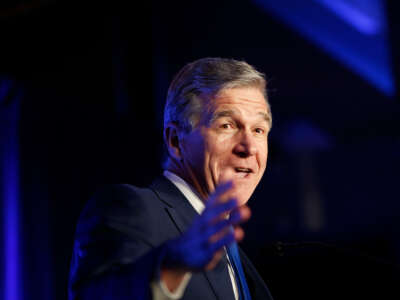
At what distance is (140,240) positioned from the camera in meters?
1.14

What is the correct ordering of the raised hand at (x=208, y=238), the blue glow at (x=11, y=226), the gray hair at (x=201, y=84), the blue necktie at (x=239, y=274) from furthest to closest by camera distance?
the blue glow at (x=11, y=226) < the gray hair at (x=201, y=84) < the blue necktie at (x=239, y=274) < the raised hand at (x=208, y=238)

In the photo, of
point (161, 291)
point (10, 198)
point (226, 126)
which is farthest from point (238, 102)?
point (10, 198)

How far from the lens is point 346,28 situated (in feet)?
12.4

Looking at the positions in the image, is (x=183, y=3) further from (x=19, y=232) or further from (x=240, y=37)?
(x=19, y=232)

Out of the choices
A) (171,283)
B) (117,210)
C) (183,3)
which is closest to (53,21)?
(183,3)

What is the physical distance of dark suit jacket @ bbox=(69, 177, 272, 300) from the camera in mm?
996

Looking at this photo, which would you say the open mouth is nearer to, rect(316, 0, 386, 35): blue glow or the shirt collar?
the shirt collar

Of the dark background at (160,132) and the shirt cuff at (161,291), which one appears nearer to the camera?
the shirt cuff at (161,291)

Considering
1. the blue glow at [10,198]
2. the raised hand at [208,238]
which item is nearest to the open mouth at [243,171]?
the raised hand at [208,238]

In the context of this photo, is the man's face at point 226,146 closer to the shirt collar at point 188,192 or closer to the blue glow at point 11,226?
the shirt collar at point 188,192

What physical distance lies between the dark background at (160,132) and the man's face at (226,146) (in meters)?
0.28

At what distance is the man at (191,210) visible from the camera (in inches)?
34.8

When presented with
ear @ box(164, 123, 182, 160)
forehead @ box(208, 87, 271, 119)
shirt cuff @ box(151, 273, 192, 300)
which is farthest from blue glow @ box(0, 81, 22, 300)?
shirt cuff @ box(151, 273, 192, 300)

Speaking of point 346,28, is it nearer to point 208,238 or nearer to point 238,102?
point 238,102
